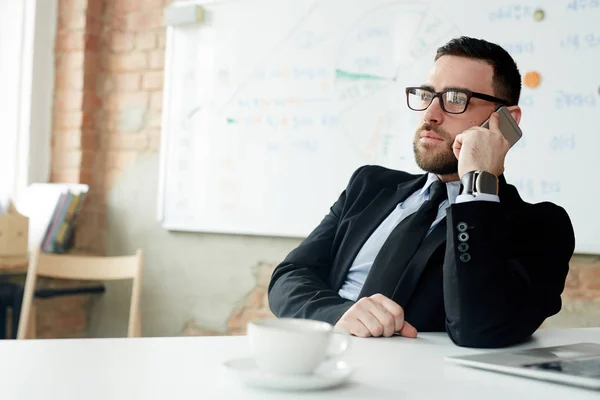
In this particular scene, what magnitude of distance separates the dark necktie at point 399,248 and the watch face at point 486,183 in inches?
10.5

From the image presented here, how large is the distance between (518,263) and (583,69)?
1400mm

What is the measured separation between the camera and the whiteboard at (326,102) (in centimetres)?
247

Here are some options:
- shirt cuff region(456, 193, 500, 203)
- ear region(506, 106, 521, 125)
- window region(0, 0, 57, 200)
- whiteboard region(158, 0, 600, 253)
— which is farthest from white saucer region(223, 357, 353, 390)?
window region(0, 0, 57, 200)

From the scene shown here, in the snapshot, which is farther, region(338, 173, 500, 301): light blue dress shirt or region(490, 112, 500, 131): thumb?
region(338, 173, 500, 301): light blue dress shirt

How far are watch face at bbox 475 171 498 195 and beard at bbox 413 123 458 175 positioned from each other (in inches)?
12.1

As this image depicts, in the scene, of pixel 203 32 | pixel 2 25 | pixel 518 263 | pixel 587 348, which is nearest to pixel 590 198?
pixel 518 263

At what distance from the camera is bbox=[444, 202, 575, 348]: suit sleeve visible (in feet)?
4.09

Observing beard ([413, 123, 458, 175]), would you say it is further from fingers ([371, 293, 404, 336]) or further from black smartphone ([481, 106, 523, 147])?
fingers ([371, 293, 404, 336])

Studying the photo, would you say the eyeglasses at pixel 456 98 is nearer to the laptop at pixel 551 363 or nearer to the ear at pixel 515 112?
the ear at pixel 515 112

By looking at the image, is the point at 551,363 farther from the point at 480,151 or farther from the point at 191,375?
the point at 480,151

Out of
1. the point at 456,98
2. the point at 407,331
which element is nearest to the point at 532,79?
the point at 456,98

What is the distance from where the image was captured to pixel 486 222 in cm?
129

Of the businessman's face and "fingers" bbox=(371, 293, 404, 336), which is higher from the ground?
the businessman's face

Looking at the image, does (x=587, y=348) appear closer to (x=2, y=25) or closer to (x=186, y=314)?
(x=186, y=314)
